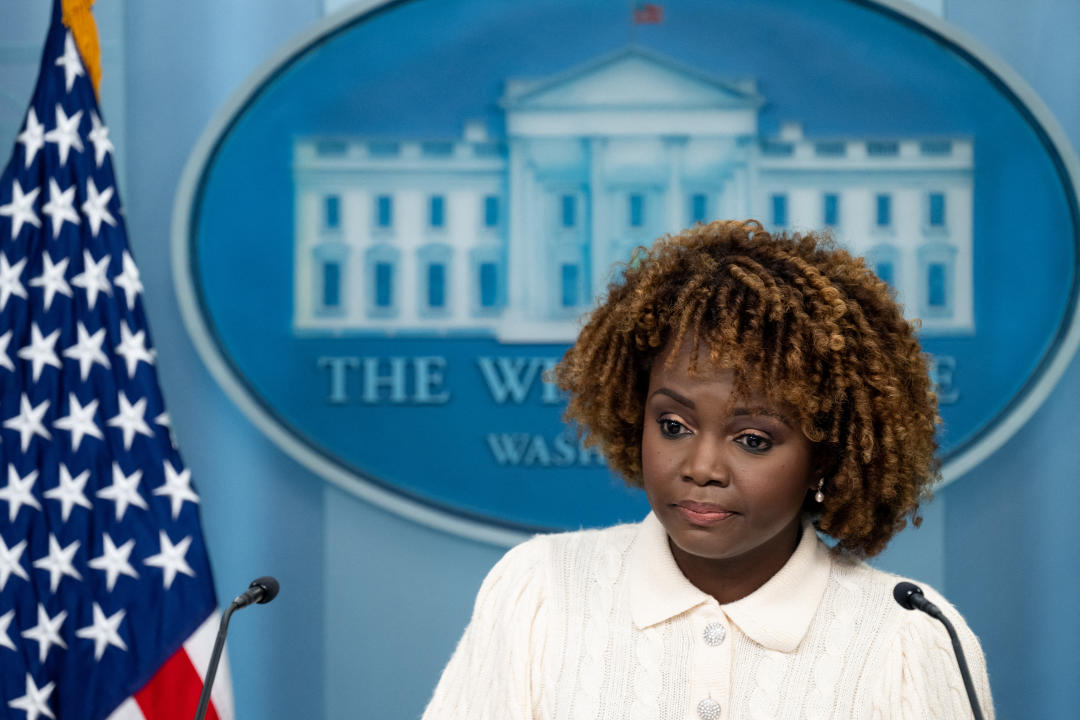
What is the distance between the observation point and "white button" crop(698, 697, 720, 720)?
141 centimetres

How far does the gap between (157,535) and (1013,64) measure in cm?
214

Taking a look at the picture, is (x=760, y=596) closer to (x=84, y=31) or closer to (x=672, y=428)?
(x=672, y=428)

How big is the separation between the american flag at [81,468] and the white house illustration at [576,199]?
451 mm

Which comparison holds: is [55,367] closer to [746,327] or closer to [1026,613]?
[746,327]

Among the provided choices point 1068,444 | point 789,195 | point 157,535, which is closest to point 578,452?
point 789,195

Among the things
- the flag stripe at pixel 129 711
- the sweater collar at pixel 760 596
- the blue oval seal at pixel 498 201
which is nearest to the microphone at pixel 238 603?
the sweater collar at pixel 760 596

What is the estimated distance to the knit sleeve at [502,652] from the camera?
149cm

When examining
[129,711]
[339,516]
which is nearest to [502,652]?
[129,711]

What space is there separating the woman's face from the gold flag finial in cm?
157

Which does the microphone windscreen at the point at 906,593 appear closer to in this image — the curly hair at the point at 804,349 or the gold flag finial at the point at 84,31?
the curly hair at the point at 804,349

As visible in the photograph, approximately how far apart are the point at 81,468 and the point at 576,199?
1.21 m

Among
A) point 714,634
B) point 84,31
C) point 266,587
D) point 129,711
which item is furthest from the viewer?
point 84,31

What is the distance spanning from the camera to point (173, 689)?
7.30 ft

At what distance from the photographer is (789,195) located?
8.44ft
